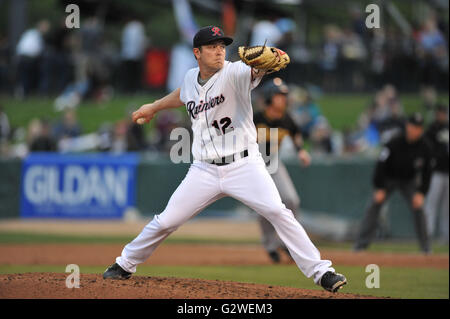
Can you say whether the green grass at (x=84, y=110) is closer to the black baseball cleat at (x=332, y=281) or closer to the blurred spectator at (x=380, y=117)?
the blurred spectator at (x=380, y=117)

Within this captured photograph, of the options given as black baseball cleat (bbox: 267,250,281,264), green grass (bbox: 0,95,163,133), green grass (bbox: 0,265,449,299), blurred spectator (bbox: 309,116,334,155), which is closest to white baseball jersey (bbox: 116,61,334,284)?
green grass (bbox: 0,265,449,299)

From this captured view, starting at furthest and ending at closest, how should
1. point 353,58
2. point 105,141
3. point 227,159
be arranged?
point 353,58 < point 105,141 < point 227,159

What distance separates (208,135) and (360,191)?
33.9ft

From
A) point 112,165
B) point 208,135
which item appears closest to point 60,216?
point 112,165

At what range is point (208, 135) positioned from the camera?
6.77m

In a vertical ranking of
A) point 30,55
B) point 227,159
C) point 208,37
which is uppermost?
point 30,55

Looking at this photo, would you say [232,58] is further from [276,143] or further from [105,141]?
[276,143]

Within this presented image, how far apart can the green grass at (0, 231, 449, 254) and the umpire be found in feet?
3.29

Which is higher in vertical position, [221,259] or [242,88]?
[242,88]

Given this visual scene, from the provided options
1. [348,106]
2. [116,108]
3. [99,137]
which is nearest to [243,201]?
[99,137]

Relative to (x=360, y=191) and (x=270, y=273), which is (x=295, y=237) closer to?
(x=270, y=273)

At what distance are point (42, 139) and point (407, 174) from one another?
950cm

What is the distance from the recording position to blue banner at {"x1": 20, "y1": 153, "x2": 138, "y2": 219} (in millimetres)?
17453

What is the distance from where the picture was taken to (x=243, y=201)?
6723 millimetres
